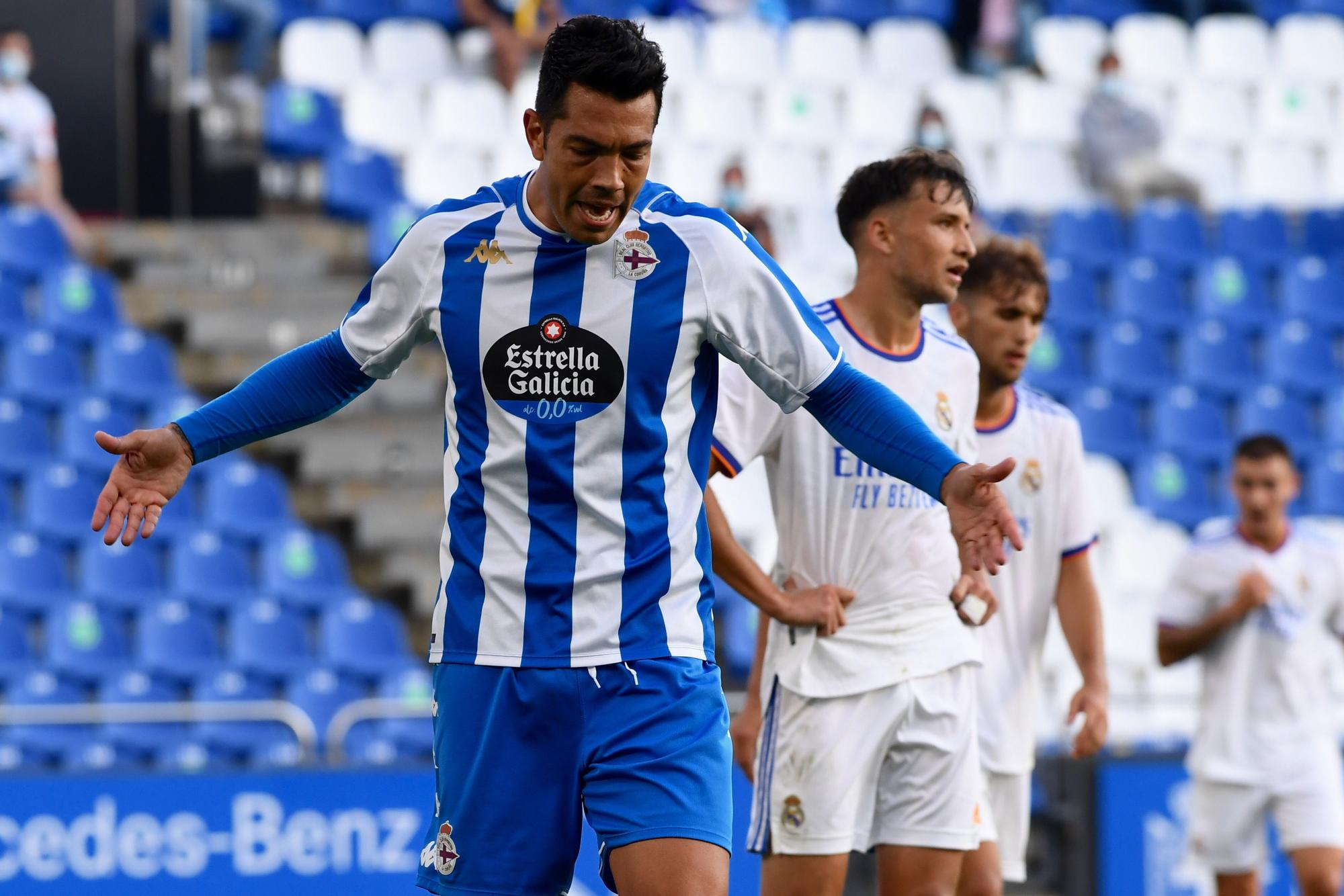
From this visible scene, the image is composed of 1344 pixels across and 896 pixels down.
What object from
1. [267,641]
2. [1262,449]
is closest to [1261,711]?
[1262,449]

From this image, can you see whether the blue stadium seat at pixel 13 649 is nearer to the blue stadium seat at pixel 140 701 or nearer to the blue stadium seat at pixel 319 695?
the blue stadium seat at pixel 140 701

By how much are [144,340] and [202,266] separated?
1.07 m

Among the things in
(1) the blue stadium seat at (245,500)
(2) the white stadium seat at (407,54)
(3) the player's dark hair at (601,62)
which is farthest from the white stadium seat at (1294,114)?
(3) the player's dark hair at (601,62)

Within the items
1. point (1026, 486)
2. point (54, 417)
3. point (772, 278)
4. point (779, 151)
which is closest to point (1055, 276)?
point (779, 151)

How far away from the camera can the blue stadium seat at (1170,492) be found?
12219 millimetres

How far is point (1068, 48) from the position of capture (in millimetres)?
15719

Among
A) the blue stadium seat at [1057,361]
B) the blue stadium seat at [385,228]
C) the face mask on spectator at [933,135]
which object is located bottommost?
the blue stadium seat at [1057,361]

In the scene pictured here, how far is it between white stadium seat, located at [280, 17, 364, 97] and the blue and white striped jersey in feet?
34.2

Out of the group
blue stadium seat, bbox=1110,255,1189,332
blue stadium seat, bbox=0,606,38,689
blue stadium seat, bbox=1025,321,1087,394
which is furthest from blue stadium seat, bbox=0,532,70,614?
blue stadium seat, bbox=1110,255,1189,332

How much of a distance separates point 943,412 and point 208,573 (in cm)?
629

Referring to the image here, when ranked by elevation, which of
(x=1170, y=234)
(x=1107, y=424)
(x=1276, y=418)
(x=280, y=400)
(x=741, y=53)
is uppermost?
(x=741, y=53)

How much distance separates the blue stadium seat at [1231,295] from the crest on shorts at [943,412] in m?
9.44

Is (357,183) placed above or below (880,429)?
above

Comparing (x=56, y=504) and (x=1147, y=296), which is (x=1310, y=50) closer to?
(x=1147, y=296)
